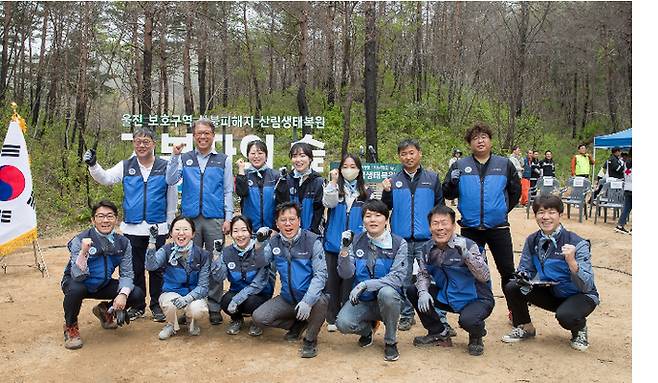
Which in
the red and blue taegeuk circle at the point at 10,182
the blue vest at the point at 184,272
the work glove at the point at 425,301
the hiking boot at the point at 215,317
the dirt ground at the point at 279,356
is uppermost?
the red and blue taegeuk circle at the point at 10,182

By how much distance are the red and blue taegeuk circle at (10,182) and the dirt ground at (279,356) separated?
146cm

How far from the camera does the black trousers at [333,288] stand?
4215mm

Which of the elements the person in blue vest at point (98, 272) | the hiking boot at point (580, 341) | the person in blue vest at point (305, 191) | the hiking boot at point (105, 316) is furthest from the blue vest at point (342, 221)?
the hiking boot at point (105, 316)

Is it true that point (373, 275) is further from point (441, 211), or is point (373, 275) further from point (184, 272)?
point (184, 272)

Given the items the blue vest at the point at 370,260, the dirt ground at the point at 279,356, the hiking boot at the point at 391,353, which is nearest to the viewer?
the dirt ground at the point at 279,356

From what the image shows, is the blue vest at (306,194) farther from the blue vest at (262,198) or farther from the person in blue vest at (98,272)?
the person in blue vest at (98,272)

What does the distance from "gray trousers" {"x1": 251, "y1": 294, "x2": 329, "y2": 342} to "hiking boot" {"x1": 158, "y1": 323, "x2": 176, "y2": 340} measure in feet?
2.18

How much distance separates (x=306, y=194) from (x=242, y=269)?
2.51 feet

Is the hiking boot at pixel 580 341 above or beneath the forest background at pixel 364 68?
beneath

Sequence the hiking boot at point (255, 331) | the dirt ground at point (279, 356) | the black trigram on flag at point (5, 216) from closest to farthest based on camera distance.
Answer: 1. the dirt ground at point (279, 356)
2. the hiking boot at point (255, 331)
3. the black trigram on flag at point (5, 216)

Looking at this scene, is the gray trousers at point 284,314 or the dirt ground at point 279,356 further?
the gray trousers at point 284,314

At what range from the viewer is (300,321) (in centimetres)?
400

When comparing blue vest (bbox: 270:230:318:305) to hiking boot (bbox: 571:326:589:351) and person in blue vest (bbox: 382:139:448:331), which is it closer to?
person in blue vest (bbox: 382:139:448:331)

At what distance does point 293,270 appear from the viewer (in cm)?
386
